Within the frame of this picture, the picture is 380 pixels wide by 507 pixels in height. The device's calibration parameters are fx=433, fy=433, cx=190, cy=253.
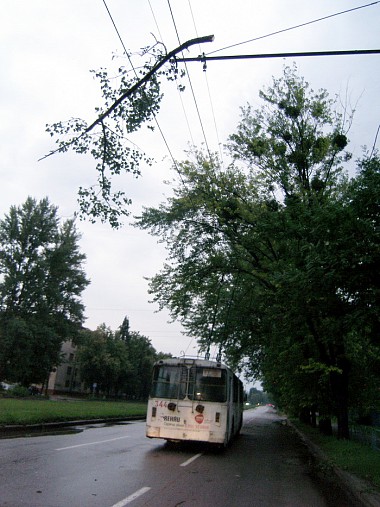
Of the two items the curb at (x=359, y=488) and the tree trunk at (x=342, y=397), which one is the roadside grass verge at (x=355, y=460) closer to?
the curb at (x=359, y=488)

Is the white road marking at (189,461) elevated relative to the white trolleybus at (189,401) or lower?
lower

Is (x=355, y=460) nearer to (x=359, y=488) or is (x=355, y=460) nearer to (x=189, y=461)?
(x=359, y=488)

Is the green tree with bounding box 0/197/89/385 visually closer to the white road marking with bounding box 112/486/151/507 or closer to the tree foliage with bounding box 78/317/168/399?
the tree foliage with bounding box 78/317/168/399

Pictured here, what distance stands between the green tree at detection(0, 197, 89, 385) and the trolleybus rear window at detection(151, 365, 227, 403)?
108 ft

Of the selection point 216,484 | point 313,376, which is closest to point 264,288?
point 313,376

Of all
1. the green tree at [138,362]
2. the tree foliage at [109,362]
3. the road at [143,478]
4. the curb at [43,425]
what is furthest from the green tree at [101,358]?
the road at [143,478]

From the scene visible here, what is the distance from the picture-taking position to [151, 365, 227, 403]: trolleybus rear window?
512 inches

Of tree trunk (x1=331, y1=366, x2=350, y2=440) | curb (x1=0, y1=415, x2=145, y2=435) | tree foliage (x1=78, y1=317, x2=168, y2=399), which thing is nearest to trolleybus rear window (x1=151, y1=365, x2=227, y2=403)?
curb (x1=0, y1=415, x2=145, y2=435)

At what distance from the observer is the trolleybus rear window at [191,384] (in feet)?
42.7

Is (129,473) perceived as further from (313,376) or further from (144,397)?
(144,397)

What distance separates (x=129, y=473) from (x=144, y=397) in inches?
3556

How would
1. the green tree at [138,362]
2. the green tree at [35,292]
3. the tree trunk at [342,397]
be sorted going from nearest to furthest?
1. the tree trunk at [342,397]
2. the green tree at [35,292]
3. the green tree at [138,362]

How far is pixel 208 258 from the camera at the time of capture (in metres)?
18.9

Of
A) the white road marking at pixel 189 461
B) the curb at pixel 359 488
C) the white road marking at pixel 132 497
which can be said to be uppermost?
the curb at pixel 359 488
